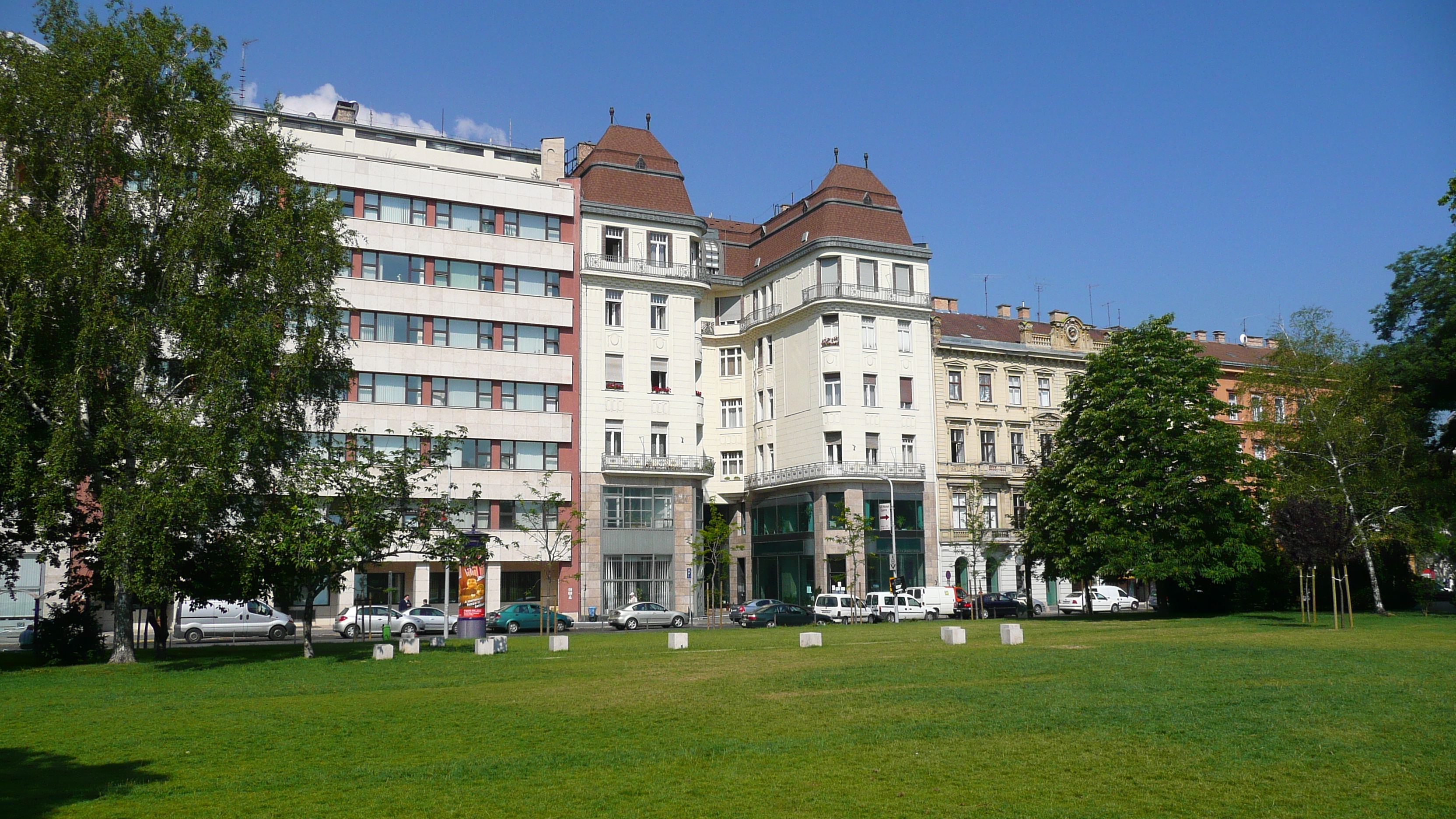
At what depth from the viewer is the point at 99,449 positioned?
3012 centimetres

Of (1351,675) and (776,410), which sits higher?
(776,410)

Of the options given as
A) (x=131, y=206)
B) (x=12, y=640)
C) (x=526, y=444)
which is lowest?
(x=12, y=640)

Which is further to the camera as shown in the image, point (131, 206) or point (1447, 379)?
point (1447, 379)

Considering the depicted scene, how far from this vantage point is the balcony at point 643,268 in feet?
216

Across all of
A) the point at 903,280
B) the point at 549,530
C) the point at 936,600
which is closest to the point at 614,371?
the point at 549,530

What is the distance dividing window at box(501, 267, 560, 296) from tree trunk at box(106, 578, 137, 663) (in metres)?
34.0

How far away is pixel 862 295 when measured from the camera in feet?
230

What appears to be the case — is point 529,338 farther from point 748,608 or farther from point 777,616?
point 777,616

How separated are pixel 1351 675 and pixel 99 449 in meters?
30.6

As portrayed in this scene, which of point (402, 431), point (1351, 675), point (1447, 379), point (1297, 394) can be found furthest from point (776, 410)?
point (1351, 675)

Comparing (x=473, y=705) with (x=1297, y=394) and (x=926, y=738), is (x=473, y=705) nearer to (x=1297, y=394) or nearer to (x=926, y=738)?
(x=926, y=738)

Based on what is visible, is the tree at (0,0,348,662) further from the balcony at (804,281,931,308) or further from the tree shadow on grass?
the balcony at (804,281,931,308)

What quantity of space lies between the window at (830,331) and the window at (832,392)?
1921 millimetres

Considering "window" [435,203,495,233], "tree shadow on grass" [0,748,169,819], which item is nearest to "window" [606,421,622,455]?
"window" [435,203,495,233]
